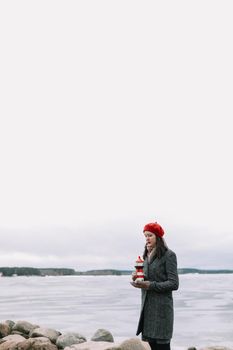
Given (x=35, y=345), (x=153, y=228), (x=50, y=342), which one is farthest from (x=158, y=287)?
(x=50, y=342)

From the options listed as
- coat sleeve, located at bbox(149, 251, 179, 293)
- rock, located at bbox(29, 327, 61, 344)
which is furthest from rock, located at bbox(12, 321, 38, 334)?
coat sleeve, located at bbox(149, 251, 179, 293)

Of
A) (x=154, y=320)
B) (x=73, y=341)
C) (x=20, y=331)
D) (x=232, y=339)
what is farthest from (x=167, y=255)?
(x=232, y=339)

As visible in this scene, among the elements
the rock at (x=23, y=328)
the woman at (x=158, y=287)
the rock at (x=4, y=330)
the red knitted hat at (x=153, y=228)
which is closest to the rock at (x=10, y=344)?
the rock at (x=4, y=330)

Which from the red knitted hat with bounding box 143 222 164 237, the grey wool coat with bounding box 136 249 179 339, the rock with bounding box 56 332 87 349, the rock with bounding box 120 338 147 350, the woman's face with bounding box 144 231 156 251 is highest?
the red knitted hat with bounding box 143 222 164 237

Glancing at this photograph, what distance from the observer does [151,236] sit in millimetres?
5934

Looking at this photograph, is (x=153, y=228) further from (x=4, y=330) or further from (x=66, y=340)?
(x=4, y=330)

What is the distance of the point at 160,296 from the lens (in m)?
5.97

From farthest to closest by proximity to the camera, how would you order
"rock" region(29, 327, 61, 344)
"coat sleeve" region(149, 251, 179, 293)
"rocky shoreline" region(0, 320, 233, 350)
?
"rock" region(29, 327, 61, 344) → "rocky shoreline" region(0, 320, 233, 350) → "coat sleeve" region(149, 251, 179, 293)

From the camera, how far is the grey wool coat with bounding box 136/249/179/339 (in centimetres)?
588

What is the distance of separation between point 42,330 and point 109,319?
11.2 m

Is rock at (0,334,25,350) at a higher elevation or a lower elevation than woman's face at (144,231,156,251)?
lower

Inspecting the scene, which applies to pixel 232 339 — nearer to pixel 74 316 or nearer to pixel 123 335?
pixel 123 335

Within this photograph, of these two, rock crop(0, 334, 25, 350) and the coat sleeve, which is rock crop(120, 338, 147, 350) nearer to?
rock crop(0, 334, 25, 350)

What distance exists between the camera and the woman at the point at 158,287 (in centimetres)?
588
